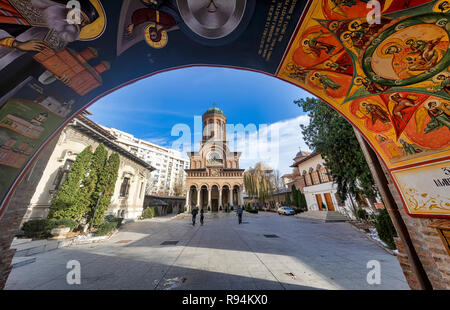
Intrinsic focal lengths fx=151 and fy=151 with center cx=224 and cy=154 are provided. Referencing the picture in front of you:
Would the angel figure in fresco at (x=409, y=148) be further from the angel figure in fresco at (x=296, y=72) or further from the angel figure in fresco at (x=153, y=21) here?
the angel figure in fresco at (x=153, y=21)

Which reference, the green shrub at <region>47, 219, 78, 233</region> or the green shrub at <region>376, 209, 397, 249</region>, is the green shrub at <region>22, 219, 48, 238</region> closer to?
the green shrub at <region>47, 219, 78, 233</region>

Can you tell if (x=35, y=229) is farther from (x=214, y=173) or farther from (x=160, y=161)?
(x=160, y=161)

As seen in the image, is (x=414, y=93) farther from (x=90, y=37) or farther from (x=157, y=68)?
(x=90, y=37)

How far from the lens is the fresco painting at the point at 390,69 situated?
1.94 metres

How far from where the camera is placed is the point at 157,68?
2.96m

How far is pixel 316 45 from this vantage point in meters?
2.45

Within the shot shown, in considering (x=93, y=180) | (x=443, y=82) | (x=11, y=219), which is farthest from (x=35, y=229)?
(x=443, y=82)

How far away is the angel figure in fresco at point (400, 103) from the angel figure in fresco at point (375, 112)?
4.7 inches

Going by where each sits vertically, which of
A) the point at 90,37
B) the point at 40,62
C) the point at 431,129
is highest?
the point at 90,37

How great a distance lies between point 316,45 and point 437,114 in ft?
6.55

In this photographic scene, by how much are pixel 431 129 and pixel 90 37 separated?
525 centimetres

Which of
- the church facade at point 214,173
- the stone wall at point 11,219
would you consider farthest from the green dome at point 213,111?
the stone wall at point 11,219

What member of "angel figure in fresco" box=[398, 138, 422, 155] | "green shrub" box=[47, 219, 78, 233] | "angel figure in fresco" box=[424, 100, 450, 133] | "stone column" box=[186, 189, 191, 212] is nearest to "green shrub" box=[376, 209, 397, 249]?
"angel figure in fresco" box=[398, 138, 422, 155]

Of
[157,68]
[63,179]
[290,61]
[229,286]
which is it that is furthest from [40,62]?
[63,179]
